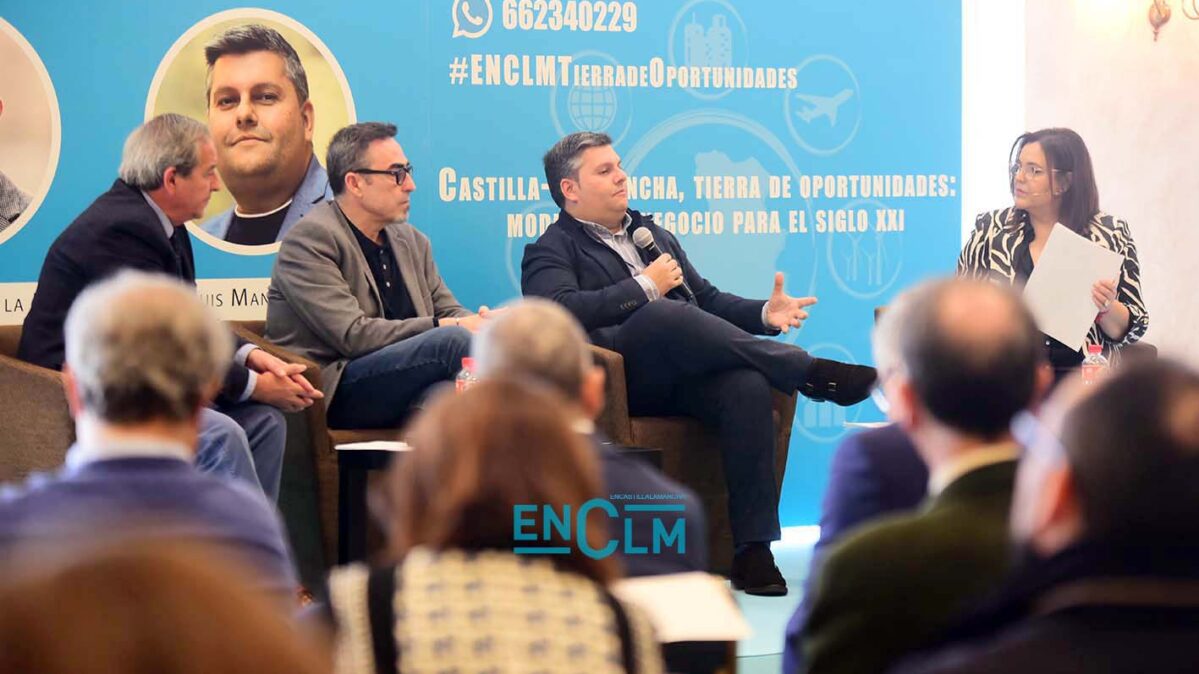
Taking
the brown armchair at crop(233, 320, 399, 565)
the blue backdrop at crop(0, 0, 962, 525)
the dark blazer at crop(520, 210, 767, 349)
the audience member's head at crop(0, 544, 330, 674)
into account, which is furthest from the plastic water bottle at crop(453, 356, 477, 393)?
the audience member's head at crop(0, 544, 330, 674)

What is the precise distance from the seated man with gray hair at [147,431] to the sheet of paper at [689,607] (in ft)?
1.65

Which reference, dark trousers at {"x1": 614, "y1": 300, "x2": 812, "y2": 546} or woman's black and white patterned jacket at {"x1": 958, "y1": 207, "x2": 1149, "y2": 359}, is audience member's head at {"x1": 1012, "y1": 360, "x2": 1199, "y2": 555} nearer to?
dark trousers at {"x1": 614, "y1": 300, "x2": 812, "y2": 546}

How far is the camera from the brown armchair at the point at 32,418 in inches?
158

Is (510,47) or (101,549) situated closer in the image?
(101,549)

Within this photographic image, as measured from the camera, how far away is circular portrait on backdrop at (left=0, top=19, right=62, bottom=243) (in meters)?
5.14

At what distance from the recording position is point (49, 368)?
4.17m

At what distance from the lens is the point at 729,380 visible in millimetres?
4891

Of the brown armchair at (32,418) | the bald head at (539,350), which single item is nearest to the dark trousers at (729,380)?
the brown armchair at (32,418)

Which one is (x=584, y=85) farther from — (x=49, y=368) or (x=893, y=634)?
(x=893, y=634)

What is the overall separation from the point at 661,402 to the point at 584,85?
61.0 inches

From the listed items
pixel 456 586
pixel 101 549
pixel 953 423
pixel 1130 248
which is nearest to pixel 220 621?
pixel 101 549

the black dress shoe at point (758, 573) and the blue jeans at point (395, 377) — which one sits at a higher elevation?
the blue jeans at point (395, 377)

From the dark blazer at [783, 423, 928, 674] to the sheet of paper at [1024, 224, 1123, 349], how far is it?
10.1 ft

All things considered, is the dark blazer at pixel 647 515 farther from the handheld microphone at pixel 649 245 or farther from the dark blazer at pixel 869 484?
the handheld microphone at pixel 649 245
